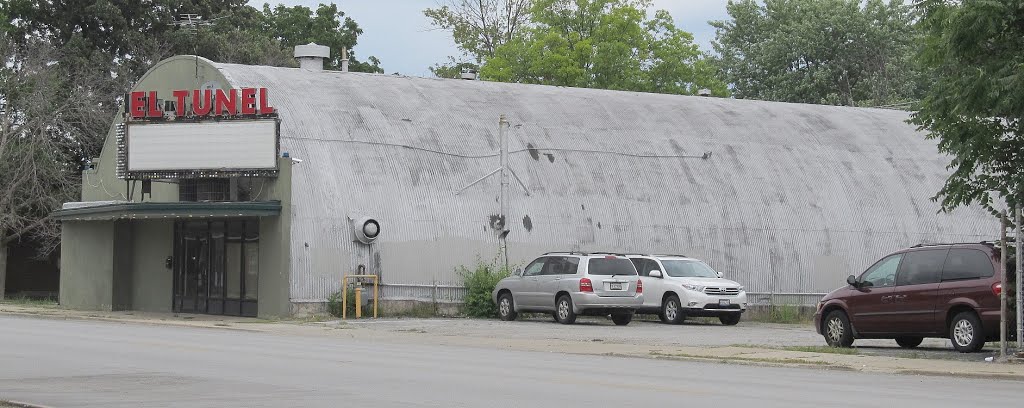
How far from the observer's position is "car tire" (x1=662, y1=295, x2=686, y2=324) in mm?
33219

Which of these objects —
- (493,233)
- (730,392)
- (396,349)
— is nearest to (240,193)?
(493,233)

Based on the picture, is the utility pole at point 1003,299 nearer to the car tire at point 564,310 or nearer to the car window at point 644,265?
the car tire at point 564,310

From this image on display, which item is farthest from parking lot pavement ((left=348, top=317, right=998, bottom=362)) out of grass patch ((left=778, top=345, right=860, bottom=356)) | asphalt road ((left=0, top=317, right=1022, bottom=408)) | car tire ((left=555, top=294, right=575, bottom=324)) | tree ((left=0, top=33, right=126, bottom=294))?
tree ((left=0, top=33, right=126, bottom=294))

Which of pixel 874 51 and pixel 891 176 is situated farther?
pixel 874 51

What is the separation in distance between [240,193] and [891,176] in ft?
64.4

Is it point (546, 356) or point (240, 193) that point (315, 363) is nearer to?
point (546, 356)

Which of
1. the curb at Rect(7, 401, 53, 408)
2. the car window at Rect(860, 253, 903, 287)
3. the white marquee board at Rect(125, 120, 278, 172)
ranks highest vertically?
the white marquee board at Rect(125, 120, 278, 172)

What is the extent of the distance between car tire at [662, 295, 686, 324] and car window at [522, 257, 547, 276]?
308 centimetres

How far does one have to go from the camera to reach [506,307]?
3400 cm

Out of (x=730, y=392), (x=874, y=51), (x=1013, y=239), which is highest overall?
(x=874, y=51)

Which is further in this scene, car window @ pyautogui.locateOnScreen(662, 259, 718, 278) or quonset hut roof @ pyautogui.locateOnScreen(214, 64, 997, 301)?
quonset hut roof @ pyautogui.locateOnScreen(214, 64, 997, 301)

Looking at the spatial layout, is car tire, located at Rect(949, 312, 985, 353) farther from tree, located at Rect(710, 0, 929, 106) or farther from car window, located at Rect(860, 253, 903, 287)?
tree, located at Rect(710, 0, 929, 106)

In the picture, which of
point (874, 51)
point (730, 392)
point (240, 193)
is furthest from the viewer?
point (874, 51)

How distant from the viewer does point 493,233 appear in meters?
36.7
